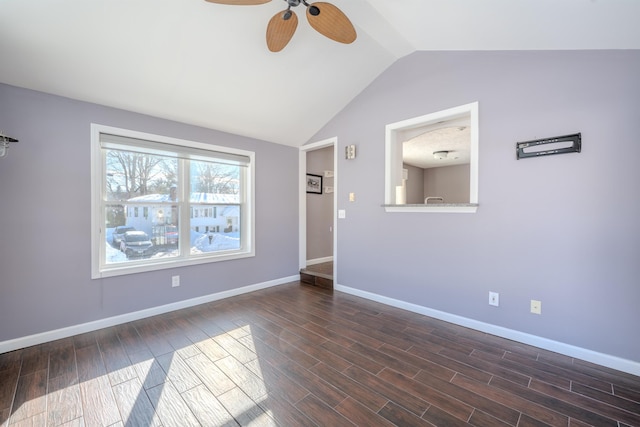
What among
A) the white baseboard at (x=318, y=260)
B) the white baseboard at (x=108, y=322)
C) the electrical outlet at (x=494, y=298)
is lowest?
the white baseboard at (x=108, y=322)

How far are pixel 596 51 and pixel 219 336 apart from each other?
3966mm

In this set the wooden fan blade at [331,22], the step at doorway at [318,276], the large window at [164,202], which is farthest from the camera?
the step at doorway at [318,276]

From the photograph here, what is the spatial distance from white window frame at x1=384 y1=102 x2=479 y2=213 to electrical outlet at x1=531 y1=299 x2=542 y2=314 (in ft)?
3.09

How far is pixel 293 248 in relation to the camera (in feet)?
14.8

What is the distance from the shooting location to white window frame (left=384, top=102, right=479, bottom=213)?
266 cm

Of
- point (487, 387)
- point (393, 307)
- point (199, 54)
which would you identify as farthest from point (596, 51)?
point (199, 54)

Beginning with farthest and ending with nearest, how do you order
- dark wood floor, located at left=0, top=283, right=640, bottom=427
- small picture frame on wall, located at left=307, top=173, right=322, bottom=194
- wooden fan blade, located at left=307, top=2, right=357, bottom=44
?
small picture frame on wall, located at left=307, top=173, right=322, bottom=194
wooden fan blade, located at left=307, top=2, right=357, bottom=44
dark wood floor, located at left=0, top=283, right=640, bottom=427

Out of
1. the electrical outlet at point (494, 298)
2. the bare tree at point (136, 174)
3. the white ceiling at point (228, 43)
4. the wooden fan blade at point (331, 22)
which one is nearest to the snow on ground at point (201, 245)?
the bare tree at point (136, 174)

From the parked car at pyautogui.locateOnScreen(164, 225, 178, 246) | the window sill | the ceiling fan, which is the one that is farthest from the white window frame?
the parked car at pyautogui.locateOnScreen(164, 225, 178, 246)

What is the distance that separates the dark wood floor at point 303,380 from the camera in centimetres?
156

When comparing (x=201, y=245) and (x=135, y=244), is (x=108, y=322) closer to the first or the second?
(x=135, y=244)

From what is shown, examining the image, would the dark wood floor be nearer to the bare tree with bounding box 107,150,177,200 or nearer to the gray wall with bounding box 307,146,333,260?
the bare tree with bounding box 107,150,177,200

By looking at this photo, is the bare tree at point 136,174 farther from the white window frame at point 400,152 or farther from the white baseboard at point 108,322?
the white window frame at point 400,152

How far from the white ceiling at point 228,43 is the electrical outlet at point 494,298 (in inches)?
85.1
